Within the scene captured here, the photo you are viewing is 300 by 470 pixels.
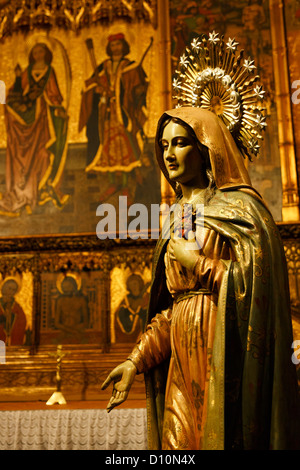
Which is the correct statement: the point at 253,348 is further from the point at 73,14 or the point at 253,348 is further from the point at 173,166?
the point at 73,14

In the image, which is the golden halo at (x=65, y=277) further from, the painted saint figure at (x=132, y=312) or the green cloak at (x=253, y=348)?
the green cloak at (x=253, y=348)

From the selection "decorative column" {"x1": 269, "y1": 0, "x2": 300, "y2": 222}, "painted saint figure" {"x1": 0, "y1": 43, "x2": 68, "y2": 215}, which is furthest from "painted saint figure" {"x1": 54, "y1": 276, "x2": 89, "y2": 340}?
"decorative column" {"x1": 269, "y1": 0, "x2": 300, "y2": 222}

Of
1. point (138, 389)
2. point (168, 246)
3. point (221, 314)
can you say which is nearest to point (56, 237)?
point (138, 389)

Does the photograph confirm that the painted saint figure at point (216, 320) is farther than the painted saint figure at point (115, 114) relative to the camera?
No

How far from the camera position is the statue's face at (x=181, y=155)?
2.70 metres

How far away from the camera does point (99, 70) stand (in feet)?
25.1

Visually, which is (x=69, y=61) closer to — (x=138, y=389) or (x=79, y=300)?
(x=79, y=300)

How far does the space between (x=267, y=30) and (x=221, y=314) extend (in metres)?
5.99

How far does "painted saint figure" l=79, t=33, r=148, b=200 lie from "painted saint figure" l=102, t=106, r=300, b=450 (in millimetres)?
4477

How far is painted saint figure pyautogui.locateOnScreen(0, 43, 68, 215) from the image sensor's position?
23.8 ft

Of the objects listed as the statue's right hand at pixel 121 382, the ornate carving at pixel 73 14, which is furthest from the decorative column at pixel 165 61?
the statue's right hand at pixel 121 382

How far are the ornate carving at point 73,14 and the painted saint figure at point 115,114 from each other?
37 centimetres

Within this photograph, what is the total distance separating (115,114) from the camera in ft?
24.4

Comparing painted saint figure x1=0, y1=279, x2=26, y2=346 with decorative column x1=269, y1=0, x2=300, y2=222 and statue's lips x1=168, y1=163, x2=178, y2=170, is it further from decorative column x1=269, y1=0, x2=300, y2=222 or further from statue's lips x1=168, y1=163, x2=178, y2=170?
statue's lips x1=168, y1=163, x2=178, y2=170
